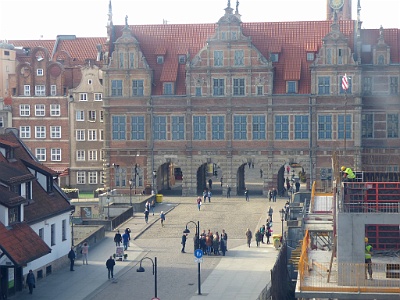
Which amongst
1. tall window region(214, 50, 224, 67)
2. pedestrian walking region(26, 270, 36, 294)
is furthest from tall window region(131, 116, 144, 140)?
pedestrian walking region(26, 270, 36, 294)

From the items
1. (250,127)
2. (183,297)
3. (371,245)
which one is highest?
(250,127)

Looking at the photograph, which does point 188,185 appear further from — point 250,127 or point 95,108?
point 95,108

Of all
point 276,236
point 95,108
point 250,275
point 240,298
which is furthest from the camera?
point 95,108

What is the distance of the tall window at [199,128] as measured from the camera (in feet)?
289

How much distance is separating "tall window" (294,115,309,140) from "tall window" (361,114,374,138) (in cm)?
501

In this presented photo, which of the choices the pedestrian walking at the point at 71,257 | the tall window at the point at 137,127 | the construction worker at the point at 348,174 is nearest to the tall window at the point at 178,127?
the tall window at the point at 137,127

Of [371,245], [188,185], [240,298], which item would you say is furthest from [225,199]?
[371,245]

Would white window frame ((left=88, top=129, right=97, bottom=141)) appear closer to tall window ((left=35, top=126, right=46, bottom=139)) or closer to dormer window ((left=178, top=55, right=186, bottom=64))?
tall window ((left=35, top=126, right=46, bottom=139))

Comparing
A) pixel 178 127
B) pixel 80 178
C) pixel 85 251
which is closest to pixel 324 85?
pixel 178 127

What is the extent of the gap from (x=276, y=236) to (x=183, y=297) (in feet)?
48.3

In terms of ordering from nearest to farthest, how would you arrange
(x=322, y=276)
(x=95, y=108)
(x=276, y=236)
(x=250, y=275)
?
(x=322, y=276) → (x=250, y=275) → (x=276, y=236) → (x=95, y=108)

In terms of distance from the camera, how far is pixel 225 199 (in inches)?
3364

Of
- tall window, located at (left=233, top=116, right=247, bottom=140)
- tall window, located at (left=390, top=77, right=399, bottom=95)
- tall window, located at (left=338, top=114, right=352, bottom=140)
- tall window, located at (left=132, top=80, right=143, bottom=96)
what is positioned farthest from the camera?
tall window, located at (left=132, top=80, right=143, bottom=96)

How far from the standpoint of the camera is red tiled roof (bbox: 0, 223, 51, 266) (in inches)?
1737
